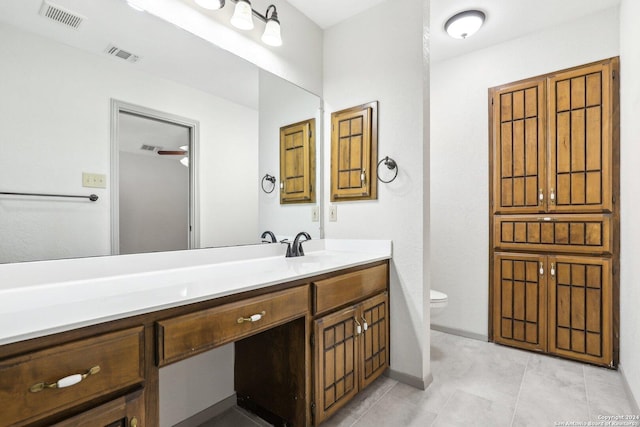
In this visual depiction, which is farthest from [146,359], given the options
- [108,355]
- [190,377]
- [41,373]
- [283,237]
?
[283,237]

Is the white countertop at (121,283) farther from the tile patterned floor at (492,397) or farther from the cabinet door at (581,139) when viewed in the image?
the cabinet door at (581,139)

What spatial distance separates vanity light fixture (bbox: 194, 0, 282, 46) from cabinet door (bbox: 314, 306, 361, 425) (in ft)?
5.09

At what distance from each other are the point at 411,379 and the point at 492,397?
0.45 m

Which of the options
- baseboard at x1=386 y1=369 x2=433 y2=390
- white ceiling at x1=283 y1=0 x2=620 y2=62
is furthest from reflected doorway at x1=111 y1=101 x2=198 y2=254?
baseboard at x1=386 y1=369 x2=433 y2=390

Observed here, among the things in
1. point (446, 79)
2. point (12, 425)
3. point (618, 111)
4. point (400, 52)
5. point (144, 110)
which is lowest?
point (12, 425)

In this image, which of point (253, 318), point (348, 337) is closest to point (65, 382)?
point (253, 318)

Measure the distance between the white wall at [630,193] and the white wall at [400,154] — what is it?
1.07 meters

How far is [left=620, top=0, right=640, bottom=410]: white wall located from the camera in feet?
5.49

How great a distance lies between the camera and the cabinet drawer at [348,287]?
1482 millimetres

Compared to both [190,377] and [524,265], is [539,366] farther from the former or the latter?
[190,377]

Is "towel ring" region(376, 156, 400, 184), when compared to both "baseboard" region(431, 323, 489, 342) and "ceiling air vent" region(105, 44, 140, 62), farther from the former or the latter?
"baseboard" region(431, 323, 489, 342)

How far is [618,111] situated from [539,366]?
1.83 meters

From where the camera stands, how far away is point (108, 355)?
2.65 feet

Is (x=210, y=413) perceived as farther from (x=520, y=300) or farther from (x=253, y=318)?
(x=520, y=300)
